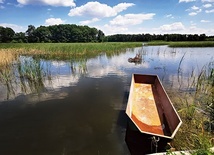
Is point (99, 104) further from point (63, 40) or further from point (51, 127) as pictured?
point (63, 40)

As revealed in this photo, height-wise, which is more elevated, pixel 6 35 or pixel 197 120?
pixel 6 35

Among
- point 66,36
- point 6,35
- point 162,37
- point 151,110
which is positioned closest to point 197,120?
point 151,110

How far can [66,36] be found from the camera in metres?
69.9

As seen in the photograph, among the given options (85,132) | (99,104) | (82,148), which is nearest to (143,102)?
(99,104)

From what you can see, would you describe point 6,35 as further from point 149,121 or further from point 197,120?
point 197,120

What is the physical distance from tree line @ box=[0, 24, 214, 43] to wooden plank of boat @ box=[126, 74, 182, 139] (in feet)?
187

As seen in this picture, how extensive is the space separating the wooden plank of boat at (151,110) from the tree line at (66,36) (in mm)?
57103

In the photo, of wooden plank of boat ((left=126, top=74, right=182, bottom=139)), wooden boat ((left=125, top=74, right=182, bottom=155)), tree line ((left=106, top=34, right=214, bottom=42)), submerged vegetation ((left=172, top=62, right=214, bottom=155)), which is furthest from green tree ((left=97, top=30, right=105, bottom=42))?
wooden boat ((left=125, top=74, right=182, bottom=155))

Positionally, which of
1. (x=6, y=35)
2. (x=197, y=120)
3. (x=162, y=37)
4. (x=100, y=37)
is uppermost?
(x=6, y=35)

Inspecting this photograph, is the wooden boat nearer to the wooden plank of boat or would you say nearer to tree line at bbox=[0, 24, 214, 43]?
the wooden plank of boat

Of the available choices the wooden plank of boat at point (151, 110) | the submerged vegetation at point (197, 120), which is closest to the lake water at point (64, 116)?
the wooden plank of boat at point (151, 110)

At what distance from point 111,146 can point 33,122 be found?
A: 2710mm

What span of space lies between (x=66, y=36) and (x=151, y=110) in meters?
69.2

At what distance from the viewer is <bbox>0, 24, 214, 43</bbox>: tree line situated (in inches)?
2314
